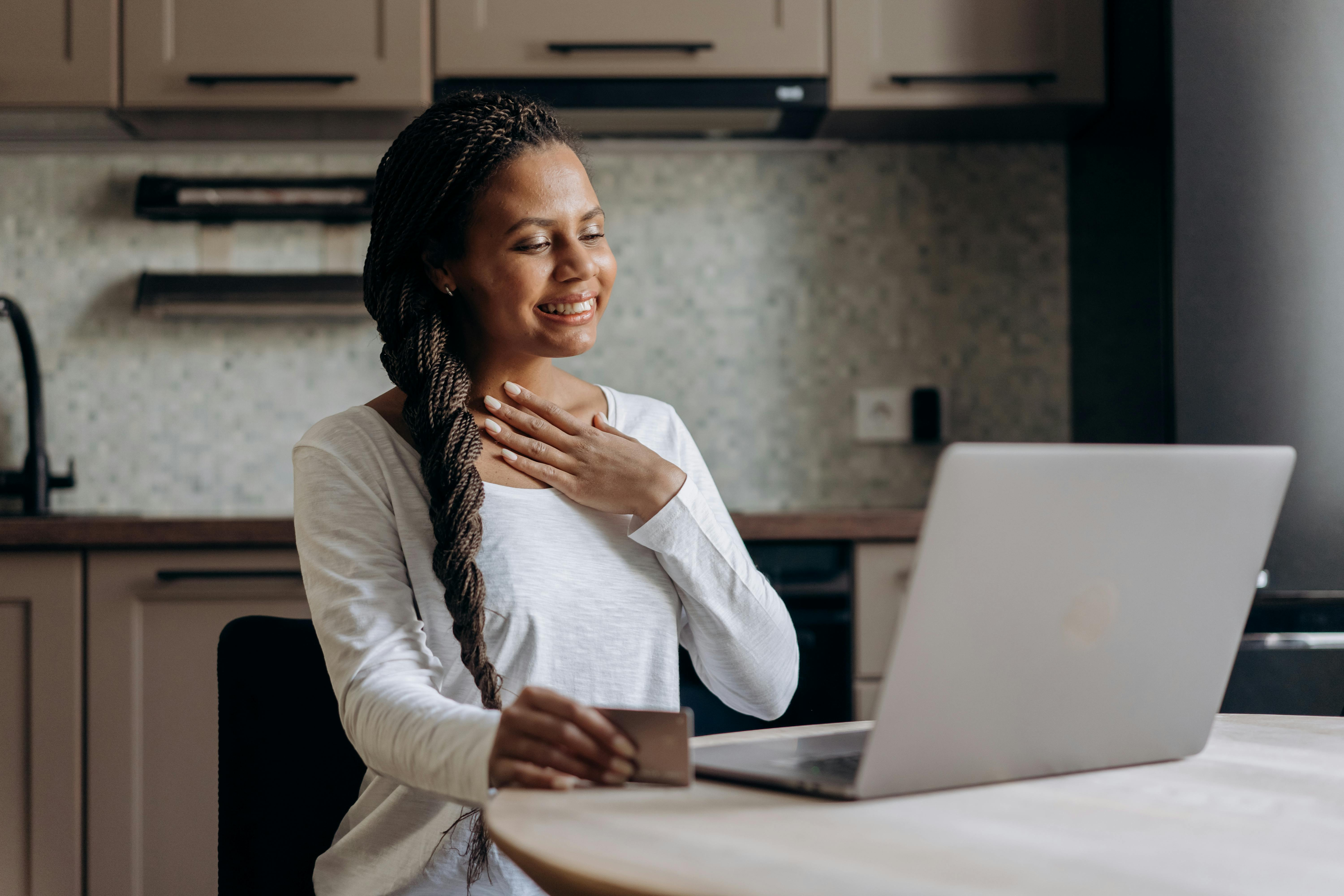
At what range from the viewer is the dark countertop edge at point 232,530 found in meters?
1.92

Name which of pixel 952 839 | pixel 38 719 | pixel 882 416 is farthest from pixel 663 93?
pixel 952 839

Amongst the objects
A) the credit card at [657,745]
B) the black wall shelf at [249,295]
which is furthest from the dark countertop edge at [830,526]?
the credit card at [657,745]

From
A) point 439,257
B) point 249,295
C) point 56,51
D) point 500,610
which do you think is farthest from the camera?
point 249,295

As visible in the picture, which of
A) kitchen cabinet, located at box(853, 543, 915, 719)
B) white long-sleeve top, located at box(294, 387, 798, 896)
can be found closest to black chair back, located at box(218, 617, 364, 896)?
white long-sleeve top, located at box(294, 387, 798, 896)

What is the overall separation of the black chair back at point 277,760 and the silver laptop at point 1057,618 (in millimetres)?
518

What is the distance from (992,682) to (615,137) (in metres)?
2.06

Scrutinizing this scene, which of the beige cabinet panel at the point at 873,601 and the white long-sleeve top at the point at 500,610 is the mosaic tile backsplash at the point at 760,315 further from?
the white long-sleeve top at the point at 500,610

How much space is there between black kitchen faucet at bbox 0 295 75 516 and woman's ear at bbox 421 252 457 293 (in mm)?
1505

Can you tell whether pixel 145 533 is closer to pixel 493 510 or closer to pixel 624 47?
pixel 493 510

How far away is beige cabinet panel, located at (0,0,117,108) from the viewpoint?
2.15 metres

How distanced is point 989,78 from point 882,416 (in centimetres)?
74

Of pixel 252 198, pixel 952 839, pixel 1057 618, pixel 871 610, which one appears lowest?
A: pixel 871 610

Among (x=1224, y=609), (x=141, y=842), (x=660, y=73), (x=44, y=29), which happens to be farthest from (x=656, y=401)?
(x=44, y=29)

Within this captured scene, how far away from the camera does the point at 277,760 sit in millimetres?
1115
